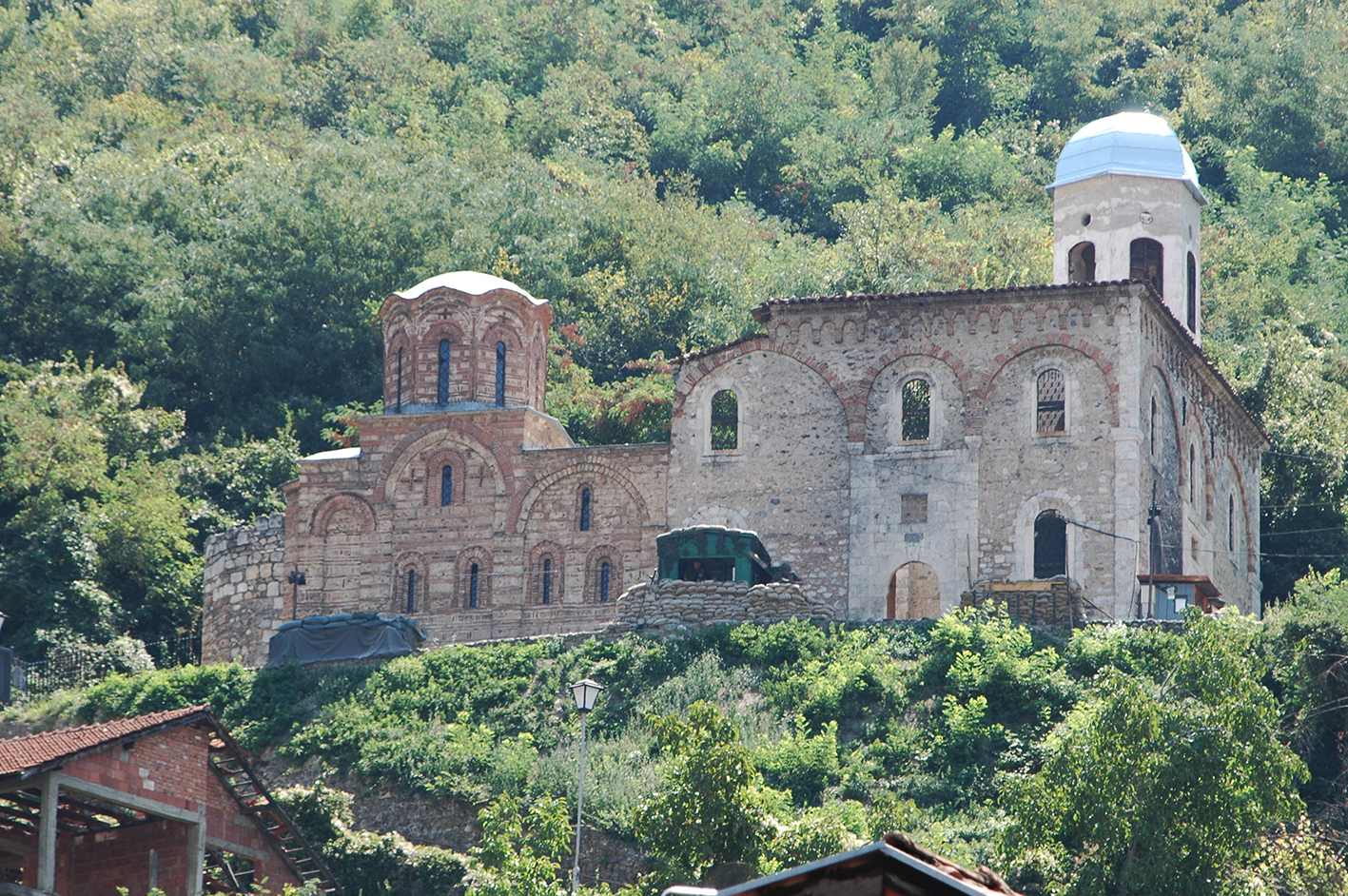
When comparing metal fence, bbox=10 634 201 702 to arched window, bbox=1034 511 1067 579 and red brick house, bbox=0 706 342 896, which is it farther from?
arched window, bbox=1034 511 1067 579

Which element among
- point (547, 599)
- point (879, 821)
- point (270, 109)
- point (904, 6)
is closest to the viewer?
point (879, 821)

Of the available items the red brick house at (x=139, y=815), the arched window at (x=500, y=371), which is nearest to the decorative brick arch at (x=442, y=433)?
the arched window at (x=500, y=371)

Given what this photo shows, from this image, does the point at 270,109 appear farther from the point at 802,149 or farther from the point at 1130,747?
the point at 1130,747

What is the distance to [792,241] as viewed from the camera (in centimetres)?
6312

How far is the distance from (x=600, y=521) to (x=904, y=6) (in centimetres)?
4371

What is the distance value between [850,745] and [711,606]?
490cm

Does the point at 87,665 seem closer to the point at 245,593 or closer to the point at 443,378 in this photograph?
the point at 245,593

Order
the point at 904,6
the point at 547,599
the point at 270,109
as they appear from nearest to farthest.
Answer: the point at 547,599, the point at 270,109, the point at 904,6

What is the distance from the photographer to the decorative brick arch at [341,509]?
4116cm

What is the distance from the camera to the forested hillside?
155 feet

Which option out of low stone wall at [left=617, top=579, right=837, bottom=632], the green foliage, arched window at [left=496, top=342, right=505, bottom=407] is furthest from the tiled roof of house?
arched window at [left=496, top=342, right=505, bottom=407]

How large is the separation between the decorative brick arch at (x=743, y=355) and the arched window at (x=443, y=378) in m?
4.76

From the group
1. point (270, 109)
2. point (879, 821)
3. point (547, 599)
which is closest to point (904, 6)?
point (270, 109)

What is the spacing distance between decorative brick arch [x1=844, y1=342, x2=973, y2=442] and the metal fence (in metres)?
13.4
